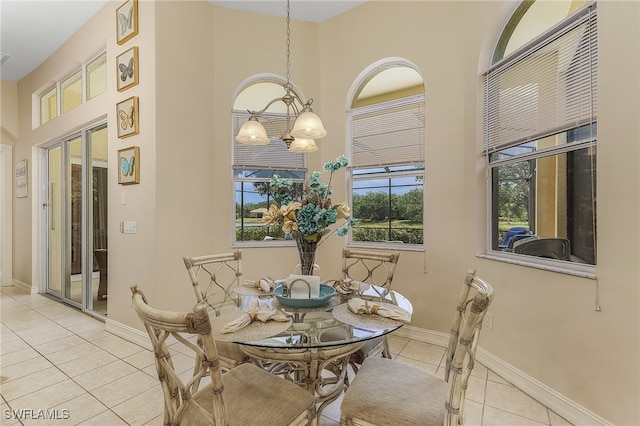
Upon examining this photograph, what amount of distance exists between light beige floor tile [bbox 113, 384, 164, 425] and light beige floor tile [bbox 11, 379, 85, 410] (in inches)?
16.0

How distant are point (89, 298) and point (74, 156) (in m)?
1.80

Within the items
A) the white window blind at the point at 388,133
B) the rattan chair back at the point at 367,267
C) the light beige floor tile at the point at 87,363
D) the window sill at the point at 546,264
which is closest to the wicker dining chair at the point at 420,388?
the window sill at the point at 546,264

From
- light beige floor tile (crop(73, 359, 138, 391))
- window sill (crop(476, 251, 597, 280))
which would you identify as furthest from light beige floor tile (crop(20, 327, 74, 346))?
window sill (crop(476, 251, 597, 280))

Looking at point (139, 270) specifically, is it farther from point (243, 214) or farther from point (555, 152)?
point (555, 152)

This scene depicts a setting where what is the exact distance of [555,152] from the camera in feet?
A: 6.53

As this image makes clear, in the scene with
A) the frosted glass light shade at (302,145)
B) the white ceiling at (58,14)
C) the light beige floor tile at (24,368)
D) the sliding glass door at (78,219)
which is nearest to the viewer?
the frosted glass light shade at (302,145)

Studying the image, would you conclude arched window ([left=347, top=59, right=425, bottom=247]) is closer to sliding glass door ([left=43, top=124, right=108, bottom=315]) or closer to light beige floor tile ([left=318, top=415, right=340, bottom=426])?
light beige floor tile ([left=318, top=415, right=340, bottom=426])

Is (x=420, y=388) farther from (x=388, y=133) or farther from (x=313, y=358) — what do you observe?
(x=388, y=133)

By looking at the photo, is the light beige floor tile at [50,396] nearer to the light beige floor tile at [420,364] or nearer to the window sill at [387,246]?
the light beige floor tile at [420,364]

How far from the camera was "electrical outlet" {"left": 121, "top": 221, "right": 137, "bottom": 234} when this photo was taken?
284cm

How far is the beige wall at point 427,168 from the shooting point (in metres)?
1.58

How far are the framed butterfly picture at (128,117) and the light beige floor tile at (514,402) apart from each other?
11.6 ft

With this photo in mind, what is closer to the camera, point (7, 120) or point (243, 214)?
point (243, 214)

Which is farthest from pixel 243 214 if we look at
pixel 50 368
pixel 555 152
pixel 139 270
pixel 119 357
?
pixel 555 152
